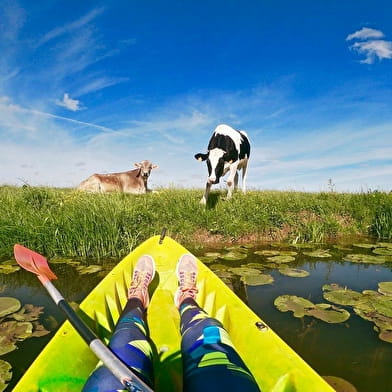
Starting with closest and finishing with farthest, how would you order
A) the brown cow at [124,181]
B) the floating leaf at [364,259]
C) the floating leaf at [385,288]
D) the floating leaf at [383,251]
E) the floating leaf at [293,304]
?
the floating leaf at [293,304] → the floating leaf at [385,288] → the floating leaf at [364,259] → the floating leaf at [383,251] → the brown cow at [124,181]

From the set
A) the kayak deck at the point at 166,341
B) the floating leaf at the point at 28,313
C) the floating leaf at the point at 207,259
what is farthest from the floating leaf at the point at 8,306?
the floating leaf at the point at 207,259

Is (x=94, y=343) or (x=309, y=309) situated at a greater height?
(x=94, y=343)

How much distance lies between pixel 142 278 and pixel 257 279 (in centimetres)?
161

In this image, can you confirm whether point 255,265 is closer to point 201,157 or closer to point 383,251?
point 383,251

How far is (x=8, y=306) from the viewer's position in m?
2.89

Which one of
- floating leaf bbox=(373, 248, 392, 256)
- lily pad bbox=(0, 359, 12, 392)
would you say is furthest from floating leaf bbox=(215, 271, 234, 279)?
floating leaf bbox=(373, 248, 392, 256)

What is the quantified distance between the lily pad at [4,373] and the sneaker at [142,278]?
3.04 ft

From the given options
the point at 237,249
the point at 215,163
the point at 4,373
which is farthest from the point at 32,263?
the point at 215,163

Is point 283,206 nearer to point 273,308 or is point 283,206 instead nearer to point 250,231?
point 250,231

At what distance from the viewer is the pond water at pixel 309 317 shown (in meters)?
2.11

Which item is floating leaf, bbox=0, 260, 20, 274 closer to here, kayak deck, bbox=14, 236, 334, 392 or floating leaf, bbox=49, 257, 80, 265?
floating leaf, bbox=49, 257, 80, 265

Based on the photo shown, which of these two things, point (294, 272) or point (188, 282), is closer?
point (188, 282)

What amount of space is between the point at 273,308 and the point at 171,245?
1.29 metres

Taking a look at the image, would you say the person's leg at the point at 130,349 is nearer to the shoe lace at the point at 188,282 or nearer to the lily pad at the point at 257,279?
the shoe lace at the point at 188,282
